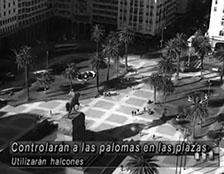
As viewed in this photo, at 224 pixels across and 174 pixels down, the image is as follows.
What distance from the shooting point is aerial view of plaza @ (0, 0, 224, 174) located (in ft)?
339

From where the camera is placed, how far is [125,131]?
120 meters

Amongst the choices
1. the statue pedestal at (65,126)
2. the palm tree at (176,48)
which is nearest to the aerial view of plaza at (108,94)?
the statue pedestal at (65,126)

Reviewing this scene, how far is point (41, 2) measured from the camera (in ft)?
622

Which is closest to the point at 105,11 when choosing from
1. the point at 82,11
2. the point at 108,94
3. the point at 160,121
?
the point at 82,11

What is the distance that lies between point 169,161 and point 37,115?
41294mm

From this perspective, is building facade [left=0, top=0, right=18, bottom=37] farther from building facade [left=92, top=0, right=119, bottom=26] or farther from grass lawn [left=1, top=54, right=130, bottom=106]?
building facade [left=92, top=0, right=119, bottom=26]

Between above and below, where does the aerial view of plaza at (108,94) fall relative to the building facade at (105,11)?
below

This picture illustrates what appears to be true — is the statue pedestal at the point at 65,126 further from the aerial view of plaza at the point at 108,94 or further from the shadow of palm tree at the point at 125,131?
the shadow of palm tree at the point at 125,131

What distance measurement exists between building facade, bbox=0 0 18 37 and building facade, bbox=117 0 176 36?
44.0 m

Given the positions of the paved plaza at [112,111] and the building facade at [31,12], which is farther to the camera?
the building facade at [31,12]

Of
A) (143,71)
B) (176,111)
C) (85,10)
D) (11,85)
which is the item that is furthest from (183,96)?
(85,10)

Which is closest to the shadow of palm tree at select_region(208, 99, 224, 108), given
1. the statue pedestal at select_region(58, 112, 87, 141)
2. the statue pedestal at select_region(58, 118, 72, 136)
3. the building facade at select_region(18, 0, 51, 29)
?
the statue pedestal at select_region(58, 112, 87, 141)

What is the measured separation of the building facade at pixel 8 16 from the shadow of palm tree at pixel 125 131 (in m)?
70.3

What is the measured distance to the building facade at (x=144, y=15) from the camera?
18275 cm
